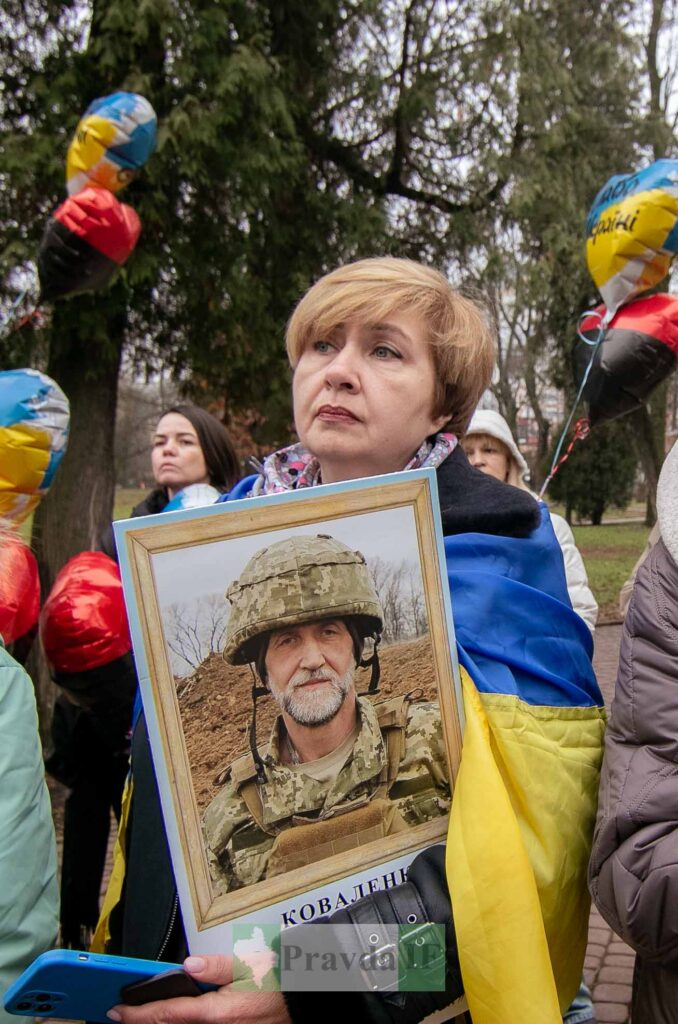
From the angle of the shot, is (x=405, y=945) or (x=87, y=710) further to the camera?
(x=87, y=710)

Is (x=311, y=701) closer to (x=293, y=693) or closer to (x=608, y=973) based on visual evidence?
(x=293, y=693)

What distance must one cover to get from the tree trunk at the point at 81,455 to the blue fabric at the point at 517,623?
4.85 m

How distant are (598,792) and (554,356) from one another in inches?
515

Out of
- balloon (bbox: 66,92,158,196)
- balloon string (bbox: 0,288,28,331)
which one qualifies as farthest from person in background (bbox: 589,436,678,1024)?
balloon string (bbox: 0,288,28,331)

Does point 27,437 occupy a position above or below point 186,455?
below

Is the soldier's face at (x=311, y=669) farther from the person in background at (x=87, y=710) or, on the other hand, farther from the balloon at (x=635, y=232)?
the balloon at (x=635, y=232)

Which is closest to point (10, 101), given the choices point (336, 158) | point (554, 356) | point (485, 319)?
point (336, 158)

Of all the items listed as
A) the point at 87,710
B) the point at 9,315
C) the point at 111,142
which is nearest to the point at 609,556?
the point at 9,315

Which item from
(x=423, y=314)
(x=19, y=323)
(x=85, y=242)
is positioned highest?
(x=19, y=323)

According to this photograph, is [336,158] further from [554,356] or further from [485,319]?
[554,356]

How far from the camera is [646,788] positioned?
1.13 meters

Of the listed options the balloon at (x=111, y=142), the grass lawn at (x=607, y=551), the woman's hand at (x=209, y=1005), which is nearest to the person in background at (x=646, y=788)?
the woman's hand at (x=209, y=1005)

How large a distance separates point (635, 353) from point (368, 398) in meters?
3.40

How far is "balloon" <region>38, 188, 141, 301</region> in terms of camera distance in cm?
435
